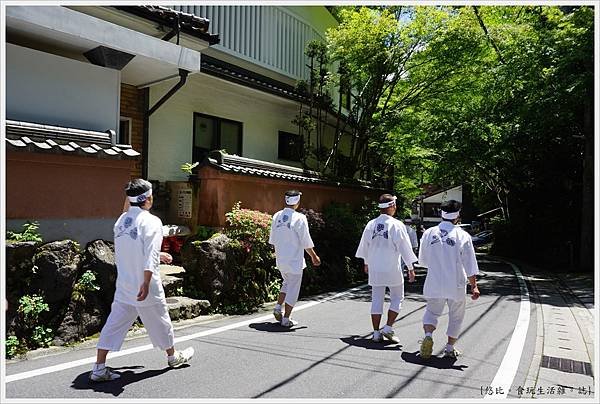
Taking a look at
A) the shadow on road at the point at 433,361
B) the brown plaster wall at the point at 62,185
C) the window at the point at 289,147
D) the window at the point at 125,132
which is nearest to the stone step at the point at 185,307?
the brown plaster wall at the point at 62,185

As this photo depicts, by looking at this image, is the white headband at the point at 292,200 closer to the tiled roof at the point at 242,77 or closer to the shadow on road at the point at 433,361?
the shadow on road at the point at 433,361

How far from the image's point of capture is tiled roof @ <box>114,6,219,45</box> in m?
9.87

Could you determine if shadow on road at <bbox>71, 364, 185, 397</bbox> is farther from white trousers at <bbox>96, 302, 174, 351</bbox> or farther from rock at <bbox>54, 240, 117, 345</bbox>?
rock at <bbox>54, 240, 117, 345</bbox>

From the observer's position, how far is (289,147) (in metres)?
16.2

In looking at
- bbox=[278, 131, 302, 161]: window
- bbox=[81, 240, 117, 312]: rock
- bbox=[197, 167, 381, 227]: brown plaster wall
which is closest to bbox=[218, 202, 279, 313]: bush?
bbox=[197, 167, 381, 227]: brown plaster wall

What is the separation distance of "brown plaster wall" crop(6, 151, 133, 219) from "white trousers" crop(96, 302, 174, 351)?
106 inches

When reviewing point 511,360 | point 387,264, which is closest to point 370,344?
point 387,264

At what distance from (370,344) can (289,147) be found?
410 inches

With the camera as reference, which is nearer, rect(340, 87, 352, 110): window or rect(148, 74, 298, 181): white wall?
rect(148, 74, 298, 181): white wall

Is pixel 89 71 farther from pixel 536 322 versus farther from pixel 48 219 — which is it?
pixel 536 322

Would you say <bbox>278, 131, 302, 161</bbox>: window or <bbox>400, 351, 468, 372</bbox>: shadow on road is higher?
<bbox>278, 131, 302, 161</bbox>: window

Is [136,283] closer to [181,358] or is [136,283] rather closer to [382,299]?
[181,358]

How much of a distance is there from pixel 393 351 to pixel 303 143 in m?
10.2

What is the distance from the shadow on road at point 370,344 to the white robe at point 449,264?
92 centimetres
